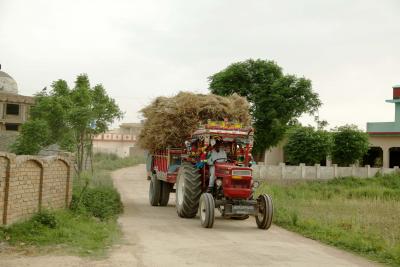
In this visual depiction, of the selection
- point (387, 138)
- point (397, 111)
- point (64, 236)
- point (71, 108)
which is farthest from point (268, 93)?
point (64, 236)

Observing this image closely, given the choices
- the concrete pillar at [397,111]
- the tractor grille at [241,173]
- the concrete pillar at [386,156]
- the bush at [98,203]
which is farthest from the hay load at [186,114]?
the concrete pillar at [397,111]

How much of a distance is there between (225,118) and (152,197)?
17.6ft

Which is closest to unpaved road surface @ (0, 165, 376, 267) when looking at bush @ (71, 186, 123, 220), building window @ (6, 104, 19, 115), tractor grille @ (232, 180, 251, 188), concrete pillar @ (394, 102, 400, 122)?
bush @ (71, 186, 123, 220)

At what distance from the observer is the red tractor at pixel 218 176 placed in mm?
14094

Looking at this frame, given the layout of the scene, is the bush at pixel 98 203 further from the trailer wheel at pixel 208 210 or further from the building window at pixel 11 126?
the building window at pixel 11 126

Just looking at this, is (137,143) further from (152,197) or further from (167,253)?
(167,253)

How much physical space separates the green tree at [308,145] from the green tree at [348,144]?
5.41 feet

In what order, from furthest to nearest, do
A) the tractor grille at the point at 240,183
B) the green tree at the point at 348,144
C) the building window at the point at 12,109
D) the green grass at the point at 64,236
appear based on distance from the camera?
1. the building window at the point at 12,109
2. the green tree at the point at 348,144
3. the tractor grille at the point at 240,183
4. the green grass at the point at 64,236

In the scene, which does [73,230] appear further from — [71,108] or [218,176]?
[71,108]

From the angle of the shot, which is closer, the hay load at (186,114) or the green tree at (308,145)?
the hay load at (186,114)

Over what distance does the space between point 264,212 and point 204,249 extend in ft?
12.2

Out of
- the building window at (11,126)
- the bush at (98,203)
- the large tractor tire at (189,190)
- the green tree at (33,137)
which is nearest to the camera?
the bush at (98,203)

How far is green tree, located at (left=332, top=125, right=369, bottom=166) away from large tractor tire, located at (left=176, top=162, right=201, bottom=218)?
2774 cm

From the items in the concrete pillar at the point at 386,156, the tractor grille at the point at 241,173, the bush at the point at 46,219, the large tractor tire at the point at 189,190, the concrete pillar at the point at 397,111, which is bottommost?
the bush at the point at 46,219
